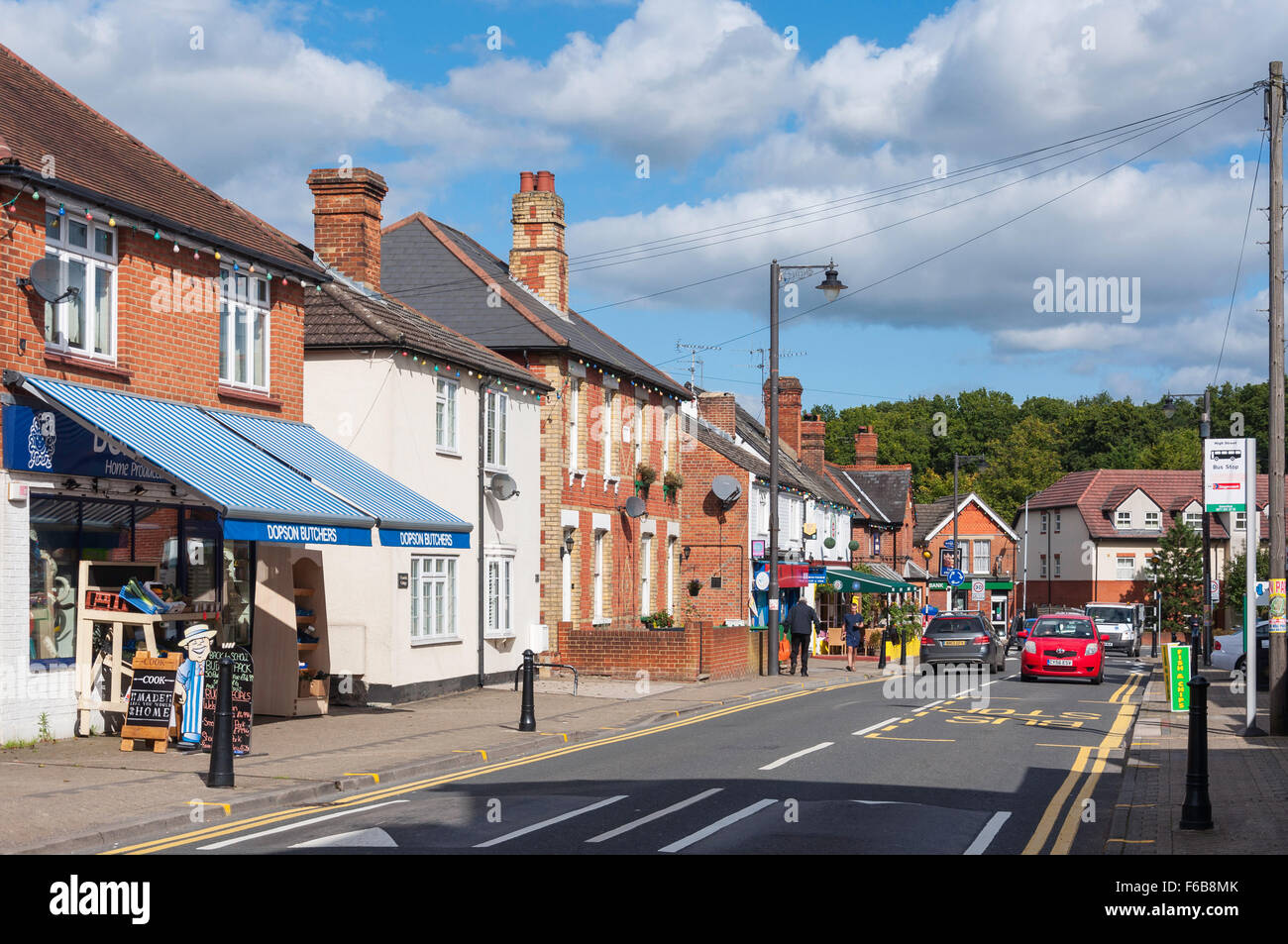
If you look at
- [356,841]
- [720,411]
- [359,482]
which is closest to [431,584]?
[359,482]

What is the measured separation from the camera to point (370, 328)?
23.2 meters

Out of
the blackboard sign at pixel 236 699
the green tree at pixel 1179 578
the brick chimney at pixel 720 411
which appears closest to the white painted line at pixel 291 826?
the blackboard sign at pixel 236 699

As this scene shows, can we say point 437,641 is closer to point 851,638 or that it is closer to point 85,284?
point 85,284

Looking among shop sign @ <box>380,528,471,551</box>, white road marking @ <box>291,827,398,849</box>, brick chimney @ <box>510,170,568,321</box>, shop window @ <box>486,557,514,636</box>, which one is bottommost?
white road marking @ <box>291,827,398,849</box>

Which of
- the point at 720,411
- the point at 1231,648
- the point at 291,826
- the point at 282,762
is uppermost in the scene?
the point at 720,411

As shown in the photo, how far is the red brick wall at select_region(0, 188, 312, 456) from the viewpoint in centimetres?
1562

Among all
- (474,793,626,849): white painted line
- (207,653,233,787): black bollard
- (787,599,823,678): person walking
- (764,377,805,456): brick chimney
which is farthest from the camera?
(764,377,805,456): brick chimney

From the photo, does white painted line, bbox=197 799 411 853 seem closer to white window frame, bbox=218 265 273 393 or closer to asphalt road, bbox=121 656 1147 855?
asphalt road, bbox=121 656 1147 855

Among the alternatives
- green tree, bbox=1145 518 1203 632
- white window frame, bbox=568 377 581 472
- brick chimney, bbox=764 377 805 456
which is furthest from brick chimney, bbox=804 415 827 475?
white window frame, bbox=568 377 581 472

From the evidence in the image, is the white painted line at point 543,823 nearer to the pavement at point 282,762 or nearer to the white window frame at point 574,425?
the pavement at point 282,762

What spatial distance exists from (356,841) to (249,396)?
11210 millimetres

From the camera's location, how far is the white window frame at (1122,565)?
8481cm

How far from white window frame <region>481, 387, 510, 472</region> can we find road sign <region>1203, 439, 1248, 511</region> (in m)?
13.2

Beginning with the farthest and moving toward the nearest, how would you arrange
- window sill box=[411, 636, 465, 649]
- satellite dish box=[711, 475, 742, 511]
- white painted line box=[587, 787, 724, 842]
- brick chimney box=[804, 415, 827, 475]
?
brick chimney box=[804, 415, 827, 475], satellite dish box=[711, 475, 742, 511], window sill box=[411, 636, 465, 649], white painted line box=[587, 787, 724, 842]
